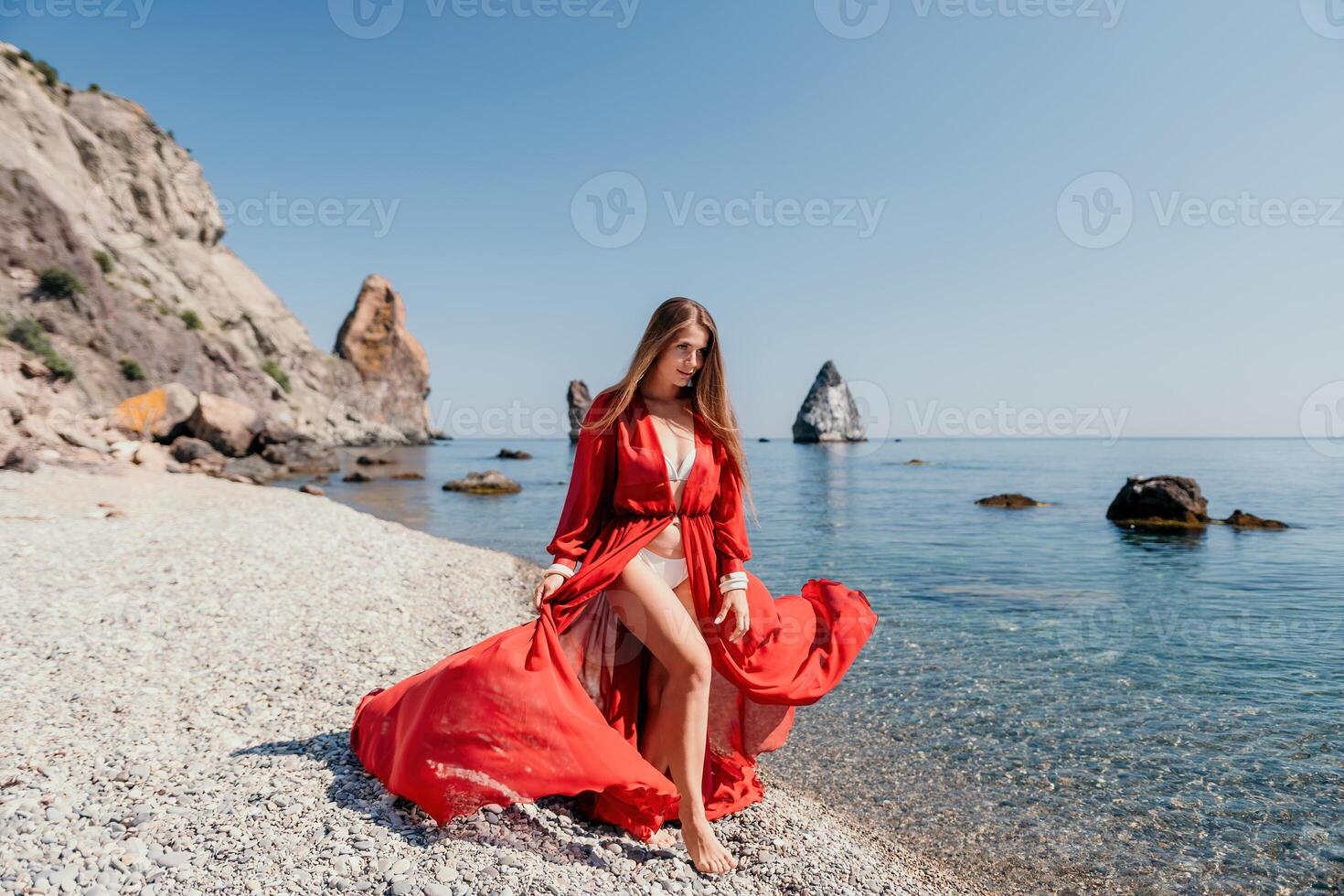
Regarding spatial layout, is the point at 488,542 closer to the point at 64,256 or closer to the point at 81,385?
the point at 81,385

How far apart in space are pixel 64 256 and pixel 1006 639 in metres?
46.6

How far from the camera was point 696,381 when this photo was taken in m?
4.16

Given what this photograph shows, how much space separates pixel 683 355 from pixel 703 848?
252 cm

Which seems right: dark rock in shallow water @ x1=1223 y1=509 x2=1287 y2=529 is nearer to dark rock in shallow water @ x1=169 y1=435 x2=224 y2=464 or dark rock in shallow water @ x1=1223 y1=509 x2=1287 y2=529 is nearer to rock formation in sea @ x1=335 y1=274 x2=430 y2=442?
dark rock in shallow water @ x1=169 y1=435 x2=224 y2=464

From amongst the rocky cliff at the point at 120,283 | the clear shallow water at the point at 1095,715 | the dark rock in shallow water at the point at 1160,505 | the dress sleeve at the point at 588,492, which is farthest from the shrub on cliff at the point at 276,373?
the dress sleeve at the point at 588,492

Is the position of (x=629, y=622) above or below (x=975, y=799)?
above

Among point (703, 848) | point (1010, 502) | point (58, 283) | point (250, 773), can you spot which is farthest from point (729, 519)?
point (58, 283)

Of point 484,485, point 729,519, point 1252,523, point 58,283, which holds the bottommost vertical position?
point 484,485

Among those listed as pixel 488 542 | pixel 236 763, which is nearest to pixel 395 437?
pixel 488 542

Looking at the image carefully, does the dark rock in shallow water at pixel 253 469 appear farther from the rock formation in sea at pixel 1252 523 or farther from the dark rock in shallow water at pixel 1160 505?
the rock formation in sea at pixel 1252 523

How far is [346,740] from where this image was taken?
455 cm

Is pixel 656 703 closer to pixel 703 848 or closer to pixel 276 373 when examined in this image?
pixel 703 848

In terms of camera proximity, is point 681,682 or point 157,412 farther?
point 157,412

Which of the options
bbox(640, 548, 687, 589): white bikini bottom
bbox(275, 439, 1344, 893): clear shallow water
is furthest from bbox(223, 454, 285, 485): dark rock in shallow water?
bbox(640, 548, 687, 589): white bikini bottom
